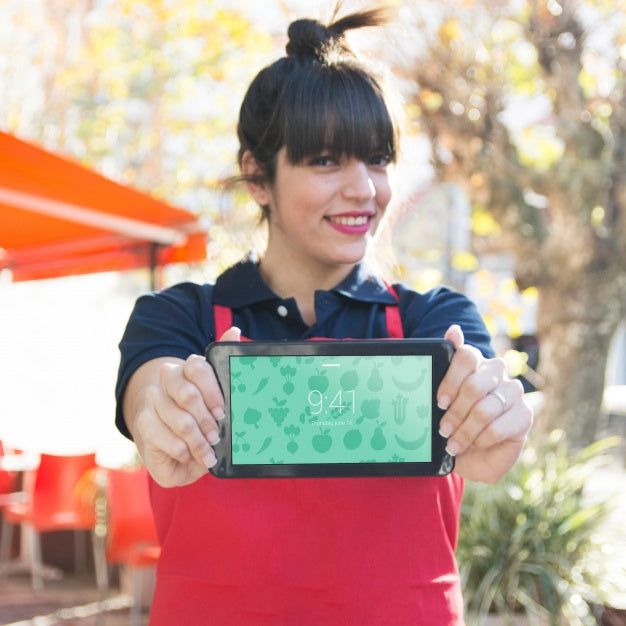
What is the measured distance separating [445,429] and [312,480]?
0.29 meters

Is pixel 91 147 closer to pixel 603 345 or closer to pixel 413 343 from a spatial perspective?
pixel 603 345

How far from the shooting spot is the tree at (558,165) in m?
4.11

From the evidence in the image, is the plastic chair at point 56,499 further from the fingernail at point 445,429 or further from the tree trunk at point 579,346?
the fingernail at point 445,429

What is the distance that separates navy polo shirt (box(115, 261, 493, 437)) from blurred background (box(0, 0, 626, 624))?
313 millimetres

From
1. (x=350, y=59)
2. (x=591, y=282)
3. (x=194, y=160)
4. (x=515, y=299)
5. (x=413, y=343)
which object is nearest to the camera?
(x=413, y=343)

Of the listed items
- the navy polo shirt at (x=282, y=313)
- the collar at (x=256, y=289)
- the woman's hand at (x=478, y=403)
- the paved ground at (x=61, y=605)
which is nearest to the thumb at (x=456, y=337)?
the woman's hand at (x=478, y=403)

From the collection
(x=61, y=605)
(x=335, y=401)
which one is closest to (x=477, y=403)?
(x=335, y=401)

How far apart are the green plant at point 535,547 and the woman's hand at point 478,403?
2.14m

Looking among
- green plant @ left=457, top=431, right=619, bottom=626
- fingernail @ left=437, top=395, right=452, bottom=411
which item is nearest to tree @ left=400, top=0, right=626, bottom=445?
green plant @ left=457, top=431, right=619, bottom=626

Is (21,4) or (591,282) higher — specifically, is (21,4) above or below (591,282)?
above

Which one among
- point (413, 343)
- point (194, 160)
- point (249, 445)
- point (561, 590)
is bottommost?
point (561, 590)

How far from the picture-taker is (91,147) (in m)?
10.6

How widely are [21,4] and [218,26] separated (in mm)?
1867

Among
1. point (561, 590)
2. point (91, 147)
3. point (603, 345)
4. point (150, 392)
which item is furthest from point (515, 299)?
point (91, 147)
